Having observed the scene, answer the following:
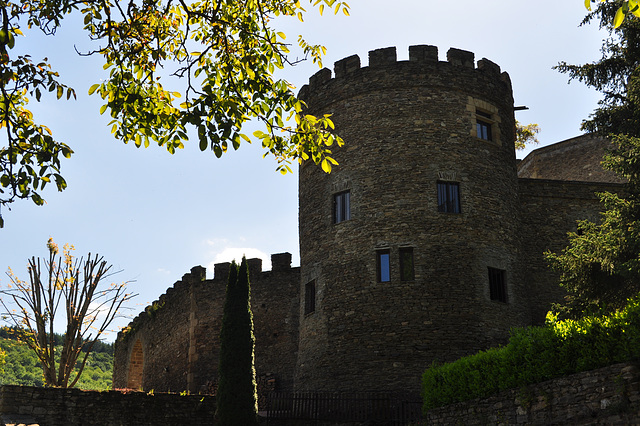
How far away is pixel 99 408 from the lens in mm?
16578

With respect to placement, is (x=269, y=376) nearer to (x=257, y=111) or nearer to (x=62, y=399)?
(x=62, y=399)

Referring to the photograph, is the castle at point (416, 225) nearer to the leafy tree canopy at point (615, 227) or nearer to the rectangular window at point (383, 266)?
the rectangular window at point (383, 266)

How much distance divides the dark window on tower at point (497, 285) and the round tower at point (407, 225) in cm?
3

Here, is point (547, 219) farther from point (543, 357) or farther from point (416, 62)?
point (543, 357)

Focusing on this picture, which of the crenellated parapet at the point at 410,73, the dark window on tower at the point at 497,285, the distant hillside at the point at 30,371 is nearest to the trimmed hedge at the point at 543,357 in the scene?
the dark window on tower at the point at 497,285

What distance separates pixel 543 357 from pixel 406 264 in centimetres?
735

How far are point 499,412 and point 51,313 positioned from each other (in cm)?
1371

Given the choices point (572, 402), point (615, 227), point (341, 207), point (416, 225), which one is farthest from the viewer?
point (341, 207)

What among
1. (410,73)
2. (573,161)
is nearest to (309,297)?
(410,73)

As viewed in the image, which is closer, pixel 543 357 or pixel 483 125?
pixel 543 357

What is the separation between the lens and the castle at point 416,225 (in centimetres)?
1794

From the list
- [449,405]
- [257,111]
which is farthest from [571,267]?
[257,111]

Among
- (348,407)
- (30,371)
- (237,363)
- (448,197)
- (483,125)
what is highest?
(483,125)

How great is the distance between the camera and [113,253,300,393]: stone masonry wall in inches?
952
